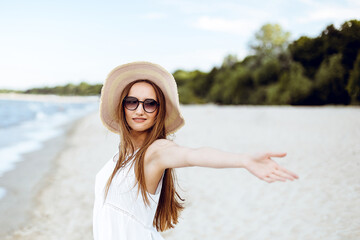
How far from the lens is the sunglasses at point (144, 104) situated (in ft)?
5.08

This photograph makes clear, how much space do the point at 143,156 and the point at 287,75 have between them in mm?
34627

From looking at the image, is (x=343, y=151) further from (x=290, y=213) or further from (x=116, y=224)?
(x=116, y=224)

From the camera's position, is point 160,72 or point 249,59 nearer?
point 160,72

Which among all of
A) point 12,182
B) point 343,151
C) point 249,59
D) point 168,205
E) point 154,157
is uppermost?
point 249,59

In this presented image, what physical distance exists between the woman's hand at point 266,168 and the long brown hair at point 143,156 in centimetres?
51

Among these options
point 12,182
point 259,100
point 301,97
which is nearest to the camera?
point 12,182

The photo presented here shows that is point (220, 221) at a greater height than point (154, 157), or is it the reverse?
point (154, 157)

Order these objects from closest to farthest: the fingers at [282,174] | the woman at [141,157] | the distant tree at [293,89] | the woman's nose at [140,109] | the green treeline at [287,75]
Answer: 1. the fingers at [282,174]
2. the woman at [141,157]
3. the woman's nose at [140,109]
4. the green treeline at [287,75]
5. the distant tree at [293,89]

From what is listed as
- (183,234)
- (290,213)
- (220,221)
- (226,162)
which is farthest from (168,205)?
(290,213)

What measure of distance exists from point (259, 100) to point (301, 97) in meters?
10.3

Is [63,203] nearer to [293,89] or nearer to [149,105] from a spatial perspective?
[149,105]

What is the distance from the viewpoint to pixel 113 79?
1640 millimetres

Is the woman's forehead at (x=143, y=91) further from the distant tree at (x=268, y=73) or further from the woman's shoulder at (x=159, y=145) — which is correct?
the distant tree at (x=268, y=73)

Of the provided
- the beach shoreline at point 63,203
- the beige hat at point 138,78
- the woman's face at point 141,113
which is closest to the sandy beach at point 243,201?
the beach shoreline at point 63,203
